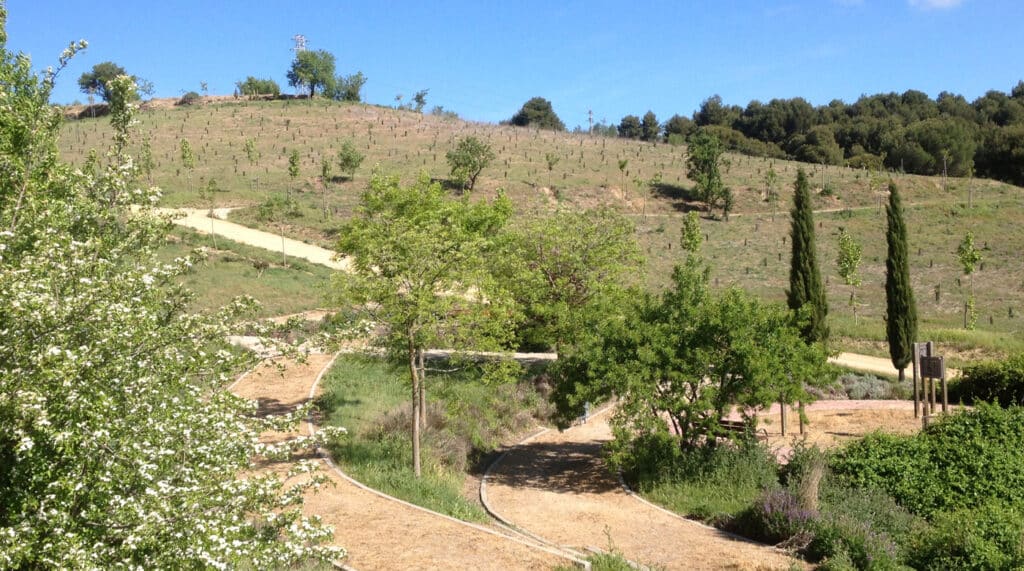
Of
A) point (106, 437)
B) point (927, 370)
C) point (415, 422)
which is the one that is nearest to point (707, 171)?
point (927, 370)

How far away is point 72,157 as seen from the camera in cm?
5788

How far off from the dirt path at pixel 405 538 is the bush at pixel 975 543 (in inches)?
193

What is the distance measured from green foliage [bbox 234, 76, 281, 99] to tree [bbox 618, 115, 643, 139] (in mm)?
57125

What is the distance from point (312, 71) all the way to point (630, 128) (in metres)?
54.2

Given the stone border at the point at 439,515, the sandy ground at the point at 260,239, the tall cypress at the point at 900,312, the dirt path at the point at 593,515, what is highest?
the sandy ground at the point at 260,239

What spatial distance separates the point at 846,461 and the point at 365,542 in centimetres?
861

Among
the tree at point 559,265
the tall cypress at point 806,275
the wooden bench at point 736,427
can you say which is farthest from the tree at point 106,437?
the tall cypress at point 806,275

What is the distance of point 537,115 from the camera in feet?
399

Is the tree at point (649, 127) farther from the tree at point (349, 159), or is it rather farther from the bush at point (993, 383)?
the bush at point (993, 383)

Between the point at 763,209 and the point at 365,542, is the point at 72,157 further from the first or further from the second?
the point at 365,542

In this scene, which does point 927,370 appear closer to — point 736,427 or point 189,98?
point 736,427

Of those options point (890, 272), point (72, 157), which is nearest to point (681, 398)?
point (890, 272)

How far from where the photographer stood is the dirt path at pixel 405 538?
8.92 m

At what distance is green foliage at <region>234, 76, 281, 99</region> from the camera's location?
10375 centimetres
